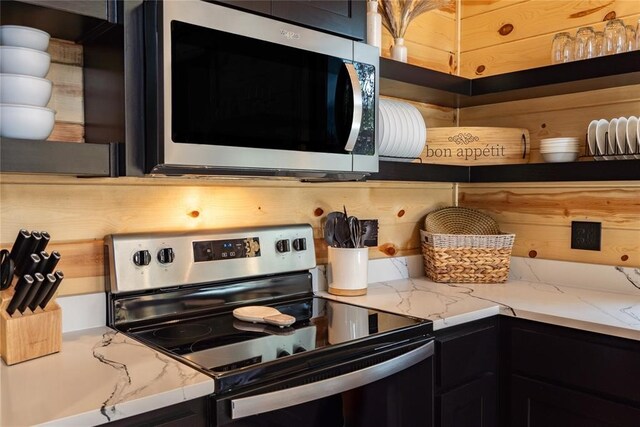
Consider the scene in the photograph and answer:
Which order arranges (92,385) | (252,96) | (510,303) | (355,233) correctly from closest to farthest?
(92,385) → (252,96) → (510,303) → (355,233)

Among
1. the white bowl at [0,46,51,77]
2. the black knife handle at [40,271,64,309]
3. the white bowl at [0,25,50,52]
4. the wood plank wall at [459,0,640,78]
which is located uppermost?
the wood plank wall at [459,0,640,78]

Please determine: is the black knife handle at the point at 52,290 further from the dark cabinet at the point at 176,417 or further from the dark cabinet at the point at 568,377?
the dark cabinet at the point at 568,377

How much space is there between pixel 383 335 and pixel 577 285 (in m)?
1.04

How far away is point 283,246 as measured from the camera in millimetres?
1737

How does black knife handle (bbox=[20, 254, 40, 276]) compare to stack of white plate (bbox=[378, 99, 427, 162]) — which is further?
stack of white plate (bbox=[378, 99, 427, 162])

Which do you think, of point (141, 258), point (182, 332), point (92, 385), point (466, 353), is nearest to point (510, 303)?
point (466, 353)

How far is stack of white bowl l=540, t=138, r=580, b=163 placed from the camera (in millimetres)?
1935

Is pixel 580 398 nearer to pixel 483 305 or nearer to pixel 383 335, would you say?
pixel 483 305

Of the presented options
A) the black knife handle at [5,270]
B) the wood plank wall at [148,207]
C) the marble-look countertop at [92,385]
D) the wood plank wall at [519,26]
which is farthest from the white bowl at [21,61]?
the wood plank wall at [519,26]

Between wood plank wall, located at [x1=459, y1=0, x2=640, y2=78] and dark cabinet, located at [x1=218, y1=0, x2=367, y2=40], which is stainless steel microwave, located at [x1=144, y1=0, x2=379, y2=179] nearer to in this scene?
dark cabinet, located at [x1=218, y1=0, x2=367, y2=40]

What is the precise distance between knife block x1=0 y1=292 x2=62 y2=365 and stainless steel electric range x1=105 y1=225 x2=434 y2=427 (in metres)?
0.21

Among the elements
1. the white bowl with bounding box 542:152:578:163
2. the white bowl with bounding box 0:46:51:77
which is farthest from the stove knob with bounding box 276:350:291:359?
the white bowl with bounding box 542:152:578:163

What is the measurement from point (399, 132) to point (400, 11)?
51 centimetres

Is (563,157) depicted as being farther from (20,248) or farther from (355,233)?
(20,248)
